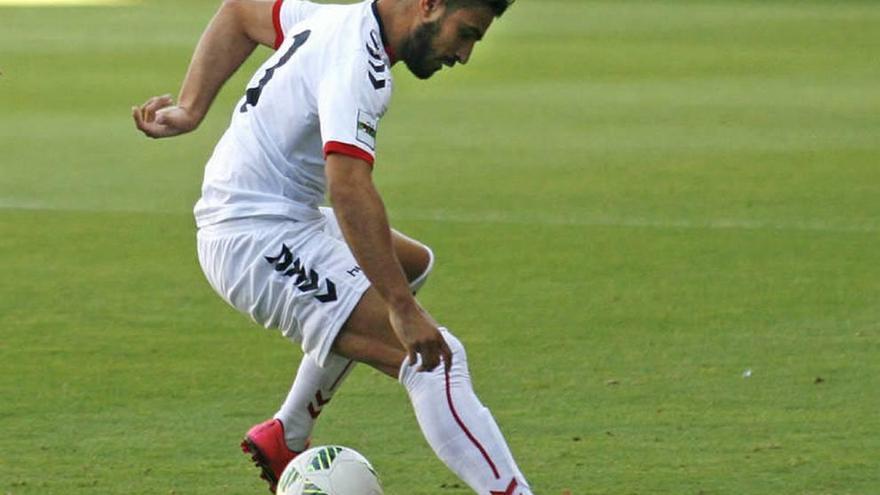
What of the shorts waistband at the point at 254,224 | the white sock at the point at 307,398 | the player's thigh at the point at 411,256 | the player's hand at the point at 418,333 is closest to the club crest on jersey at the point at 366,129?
the player's hand at the point at 418,333

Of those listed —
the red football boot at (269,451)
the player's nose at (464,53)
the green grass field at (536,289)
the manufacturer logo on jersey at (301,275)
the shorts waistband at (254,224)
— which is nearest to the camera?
the player's nose at (464,53)

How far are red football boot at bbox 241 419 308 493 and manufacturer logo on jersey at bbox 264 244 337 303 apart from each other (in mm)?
837

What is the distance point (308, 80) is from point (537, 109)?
13.6 m

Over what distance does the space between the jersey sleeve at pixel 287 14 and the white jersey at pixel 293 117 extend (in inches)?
8.1

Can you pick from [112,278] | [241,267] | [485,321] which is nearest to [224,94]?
[112,278]

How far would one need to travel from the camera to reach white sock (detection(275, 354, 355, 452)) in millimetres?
6430

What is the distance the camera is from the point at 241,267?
5.86 metres

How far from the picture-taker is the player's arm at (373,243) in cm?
528

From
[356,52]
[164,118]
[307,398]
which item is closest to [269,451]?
[307,398]

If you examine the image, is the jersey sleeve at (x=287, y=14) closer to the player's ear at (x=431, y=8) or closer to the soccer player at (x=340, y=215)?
the soccer player at (x=340, y=215)

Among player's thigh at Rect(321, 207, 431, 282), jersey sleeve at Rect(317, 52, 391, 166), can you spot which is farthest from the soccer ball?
jersey sleeve at Rect(317, 52, 391, 166)

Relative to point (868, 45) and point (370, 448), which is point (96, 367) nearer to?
point (370, 448)

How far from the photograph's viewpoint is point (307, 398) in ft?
21.2

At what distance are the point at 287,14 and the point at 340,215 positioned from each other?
1.30 m
